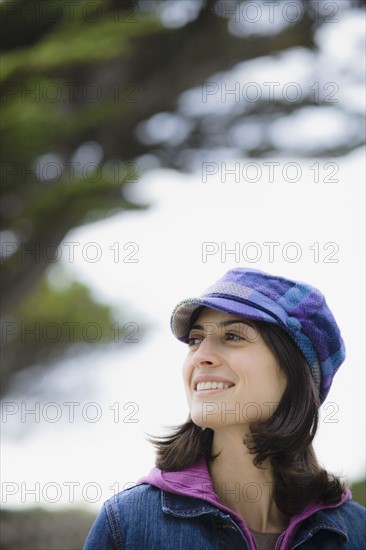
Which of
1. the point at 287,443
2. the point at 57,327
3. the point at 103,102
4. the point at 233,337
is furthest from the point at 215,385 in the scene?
the point at 57,327

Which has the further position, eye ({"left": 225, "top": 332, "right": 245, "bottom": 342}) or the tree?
the tree

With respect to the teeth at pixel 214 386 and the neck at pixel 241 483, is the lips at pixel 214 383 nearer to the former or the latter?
the teeth at pixel 214 386

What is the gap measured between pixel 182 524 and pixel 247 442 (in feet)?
0.77

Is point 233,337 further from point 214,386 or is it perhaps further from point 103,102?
point 103,102

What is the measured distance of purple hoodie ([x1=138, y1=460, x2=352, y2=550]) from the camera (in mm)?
1876

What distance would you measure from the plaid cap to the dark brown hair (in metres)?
0.03

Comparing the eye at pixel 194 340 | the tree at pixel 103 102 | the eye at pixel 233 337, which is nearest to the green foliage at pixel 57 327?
the tree at pixel 103 102

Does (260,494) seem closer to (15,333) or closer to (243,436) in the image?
(243,436)

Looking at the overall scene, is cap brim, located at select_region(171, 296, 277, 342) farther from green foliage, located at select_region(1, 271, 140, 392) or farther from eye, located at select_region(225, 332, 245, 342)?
green foliage, located at select_region(1, 271, 140, 392)

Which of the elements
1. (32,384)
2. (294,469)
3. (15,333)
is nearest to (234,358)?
(294,469)

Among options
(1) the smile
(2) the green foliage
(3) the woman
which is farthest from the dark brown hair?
(2) the green foliage

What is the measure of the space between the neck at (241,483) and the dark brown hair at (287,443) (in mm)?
31

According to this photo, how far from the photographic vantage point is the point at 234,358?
1908 mm

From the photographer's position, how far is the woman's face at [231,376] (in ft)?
6.18
